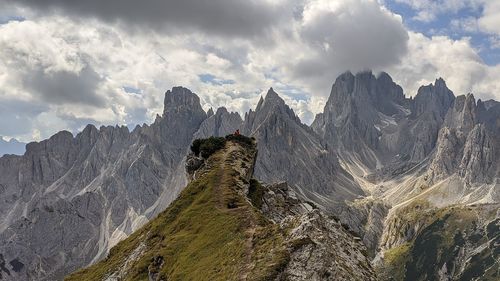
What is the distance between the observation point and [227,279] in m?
44.2

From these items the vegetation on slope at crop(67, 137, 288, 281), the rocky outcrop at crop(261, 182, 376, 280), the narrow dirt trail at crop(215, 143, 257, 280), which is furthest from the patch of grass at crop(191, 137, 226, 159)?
the rocky outcrop at crop(261, 182, 376, 280)

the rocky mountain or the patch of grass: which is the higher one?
the patch of grass

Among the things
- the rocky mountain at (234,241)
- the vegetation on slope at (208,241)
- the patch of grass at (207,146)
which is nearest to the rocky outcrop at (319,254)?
the rocky mountain at (234,241)

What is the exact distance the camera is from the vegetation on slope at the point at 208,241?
46969 millimetres

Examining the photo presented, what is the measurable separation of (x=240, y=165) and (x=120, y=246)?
94.7 ft

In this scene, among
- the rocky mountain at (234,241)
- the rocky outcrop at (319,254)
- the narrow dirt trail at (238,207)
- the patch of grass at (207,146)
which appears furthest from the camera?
the patch of grass at (207,146)

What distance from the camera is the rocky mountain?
4244cm

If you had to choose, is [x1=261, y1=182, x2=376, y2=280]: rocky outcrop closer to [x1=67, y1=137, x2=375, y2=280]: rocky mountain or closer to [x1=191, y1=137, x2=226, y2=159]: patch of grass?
[x1=67, y1=137, x2=375, y2=280]: rocky mountain

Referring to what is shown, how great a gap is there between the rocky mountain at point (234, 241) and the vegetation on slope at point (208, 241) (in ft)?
0.30

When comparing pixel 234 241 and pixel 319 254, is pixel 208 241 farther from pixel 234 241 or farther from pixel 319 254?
pixel 319 254

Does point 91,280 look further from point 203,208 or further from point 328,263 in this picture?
point 328,263

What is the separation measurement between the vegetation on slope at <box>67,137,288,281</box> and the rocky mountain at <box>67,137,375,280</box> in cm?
9

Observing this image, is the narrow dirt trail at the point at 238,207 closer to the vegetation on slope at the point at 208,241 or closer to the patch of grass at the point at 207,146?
the vegetation on slope at the point at 208,241

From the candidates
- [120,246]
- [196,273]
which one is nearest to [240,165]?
[120,246]
